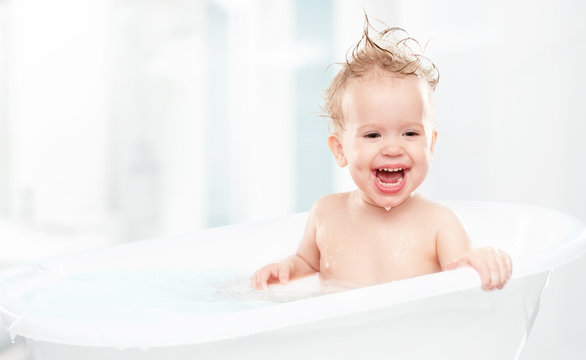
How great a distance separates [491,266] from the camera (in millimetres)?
918

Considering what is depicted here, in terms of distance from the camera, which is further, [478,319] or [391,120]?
[391,120]

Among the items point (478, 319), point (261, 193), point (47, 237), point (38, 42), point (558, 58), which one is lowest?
point (478, 319)

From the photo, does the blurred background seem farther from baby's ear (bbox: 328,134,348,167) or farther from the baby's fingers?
the baby's fingers

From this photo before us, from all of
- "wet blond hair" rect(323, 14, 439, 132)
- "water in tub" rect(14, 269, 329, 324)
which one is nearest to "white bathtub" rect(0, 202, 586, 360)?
"water in tub" rect(14, 269, 329, 324)

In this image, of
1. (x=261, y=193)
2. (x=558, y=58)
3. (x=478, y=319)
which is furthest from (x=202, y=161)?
(x=478, y=319)

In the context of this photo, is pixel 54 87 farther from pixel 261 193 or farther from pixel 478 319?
pixel 478 319

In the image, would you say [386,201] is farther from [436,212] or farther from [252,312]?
[252,312]

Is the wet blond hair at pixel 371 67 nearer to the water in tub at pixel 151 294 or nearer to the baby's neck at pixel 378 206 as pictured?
the baby's neck at pixel 378 206

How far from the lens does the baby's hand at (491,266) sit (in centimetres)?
91

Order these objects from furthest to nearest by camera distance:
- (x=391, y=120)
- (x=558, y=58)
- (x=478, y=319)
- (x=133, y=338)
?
(x=558, y=58) → (x=391, y=120) → (x=478, y=319) → (x=133, y=338)

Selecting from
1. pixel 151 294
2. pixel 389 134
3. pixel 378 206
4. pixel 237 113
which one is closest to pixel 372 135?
pixel 389 134

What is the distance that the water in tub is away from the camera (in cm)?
95

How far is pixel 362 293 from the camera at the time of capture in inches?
32.1

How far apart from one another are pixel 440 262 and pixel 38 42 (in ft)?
5.57
